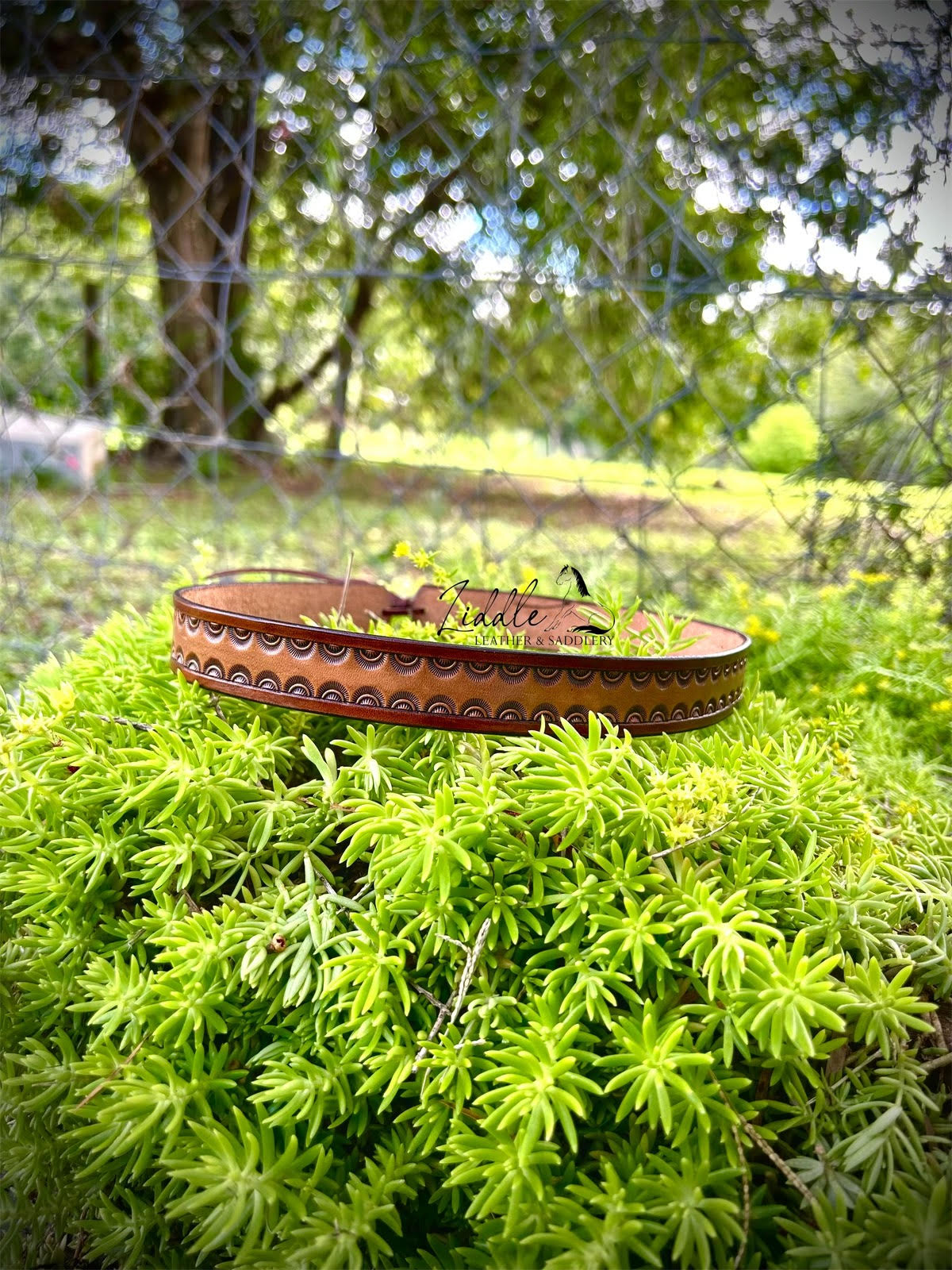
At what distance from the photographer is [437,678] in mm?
648

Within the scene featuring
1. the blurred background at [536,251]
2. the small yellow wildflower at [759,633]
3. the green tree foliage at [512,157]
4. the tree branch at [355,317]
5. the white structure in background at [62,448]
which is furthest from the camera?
the white structure in background at [62,448]

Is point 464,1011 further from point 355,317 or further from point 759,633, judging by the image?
point 355,317

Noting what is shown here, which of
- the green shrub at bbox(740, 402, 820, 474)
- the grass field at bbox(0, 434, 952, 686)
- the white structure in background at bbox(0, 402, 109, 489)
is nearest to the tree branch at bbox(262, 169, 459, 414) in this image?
the grass field at bbox(0, 434, 952, 686)

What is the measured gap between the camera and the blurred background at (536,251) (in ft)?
4.48

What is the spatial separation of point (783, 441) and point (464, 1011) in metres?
1.58

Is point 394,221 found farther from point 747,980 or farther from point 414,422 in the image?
point 747,980

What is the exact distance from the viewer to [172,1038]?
58cm

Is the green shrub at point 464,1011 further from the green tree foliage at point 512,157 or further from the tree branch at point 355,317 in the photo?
the tree branch at point 355,317

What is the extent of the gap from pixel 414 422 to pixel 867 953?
228 centimetres

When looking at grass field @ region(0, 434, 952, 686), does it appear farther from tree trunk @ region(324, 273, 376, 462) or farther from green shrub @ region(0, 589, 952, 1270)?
green shrub @ region(0, 589, 952, 1270)

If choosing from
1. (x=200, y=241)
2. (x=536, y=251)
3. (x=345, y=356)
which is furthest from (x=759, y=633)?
(x=200, y=241)

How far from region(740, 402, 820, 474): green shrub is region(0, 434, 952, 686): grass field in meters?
0.06

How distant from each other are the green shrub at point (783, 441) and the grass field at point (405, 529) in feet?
0.20

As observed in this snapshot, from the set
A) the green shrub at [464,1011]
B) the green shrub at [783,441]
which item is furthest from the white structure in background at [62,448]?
the green shrub at [464,1011]
